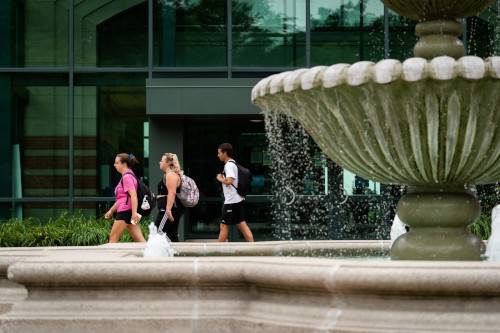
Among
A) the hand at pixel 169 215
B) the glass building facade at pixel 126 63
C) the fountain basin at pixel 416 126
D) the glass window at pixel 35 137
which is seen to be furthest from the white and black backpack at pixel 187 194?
the glass window at pixel 35 137

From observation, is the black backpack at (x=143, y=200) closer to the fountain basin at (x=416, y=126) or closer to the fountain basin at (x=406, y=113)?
the fountain basin at (x=416, y=126)

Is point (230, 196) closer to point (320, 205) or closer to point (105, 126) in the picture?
point (320, 205)

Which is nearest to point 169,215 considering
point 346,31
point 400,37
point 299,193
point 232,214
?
point 232,214

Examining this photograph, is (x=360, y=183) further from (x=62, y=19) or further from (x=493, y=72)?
(x=493, y=72)

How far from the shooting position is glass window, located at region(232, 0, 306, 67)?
2019 cm

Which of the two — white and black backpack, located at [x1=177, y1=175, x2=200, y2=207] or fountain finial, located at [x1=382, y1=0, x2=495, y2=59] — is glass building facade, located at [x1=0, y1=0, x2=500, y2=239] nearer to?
white and black backpack, located at [x1=177, y1=175, x2=200, y2=207]

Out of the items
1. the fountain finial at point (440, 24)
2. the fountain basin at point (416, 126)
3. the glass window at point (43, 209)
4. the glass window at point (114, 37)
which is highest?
the glass window at point (114, 37)

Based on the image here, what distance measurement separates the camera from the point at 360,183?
63.8ft

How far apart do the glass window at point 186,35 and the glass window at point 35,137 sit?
6.45 feet

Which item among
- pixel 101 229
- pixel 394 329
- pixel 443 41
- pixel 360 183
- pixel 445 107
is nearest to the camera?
pixel 394 329

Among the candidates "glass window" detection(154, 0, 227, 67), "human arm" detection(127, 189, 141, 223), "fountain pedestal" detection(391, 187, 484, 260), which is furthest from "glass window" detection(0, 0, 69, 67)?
"fountain pedestal" detection(391, 187, 484, 260)

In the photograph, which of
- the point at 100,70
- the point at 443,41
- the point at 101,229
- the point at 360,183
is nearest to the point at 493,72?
the point at 443,41

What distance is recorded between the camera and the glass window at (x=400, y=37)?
795 inches

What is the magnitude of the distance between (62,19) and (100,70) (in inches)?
49.6
